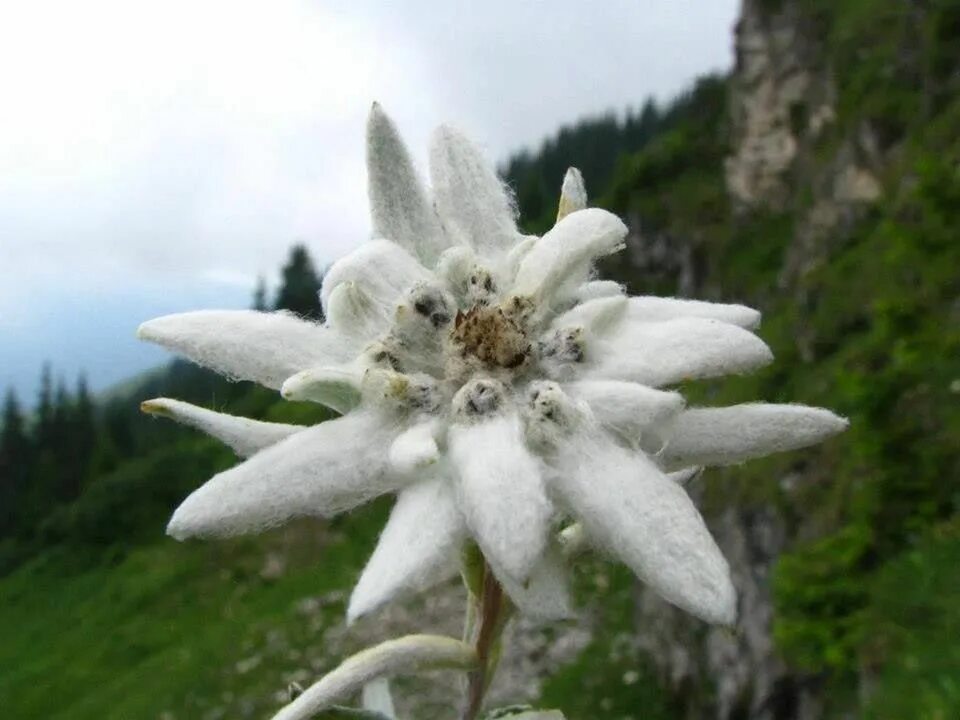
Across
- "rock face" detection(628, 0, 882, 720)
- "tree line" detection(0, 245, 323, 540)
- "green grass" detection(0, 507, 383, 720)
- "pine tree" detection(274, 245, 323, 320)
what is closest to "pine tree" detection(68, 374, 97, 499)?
"tree line" detection(0, 245, 323, 540)

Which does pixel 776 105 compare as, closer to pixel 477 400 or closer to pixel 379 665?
pixel 477 400

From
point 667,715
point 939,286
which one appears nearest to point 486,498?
point 939,286

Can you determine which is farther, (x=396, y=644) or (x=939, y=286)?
(x=939, y=286)

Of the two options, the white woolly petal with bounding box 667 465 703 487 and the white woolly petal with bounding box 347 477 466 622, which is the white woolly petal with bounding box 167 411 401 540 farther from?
the white woolly petal with bounding box 667 465 703 487

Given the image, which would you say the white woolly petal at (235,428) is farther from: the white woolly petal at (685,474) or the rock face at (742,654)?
the rock face at (742,654)

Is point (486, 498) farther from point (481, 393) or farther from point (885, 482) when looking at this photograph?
point (885, 482)

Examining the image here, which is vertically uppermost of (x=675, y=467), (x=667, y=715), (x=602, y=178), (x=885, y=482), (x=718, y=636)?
(x=602, y=178)

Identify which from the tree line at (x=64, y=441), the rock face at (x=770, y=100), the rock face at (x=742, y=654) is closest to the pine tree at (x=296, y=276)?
the tree line at (x=64, y=441)
